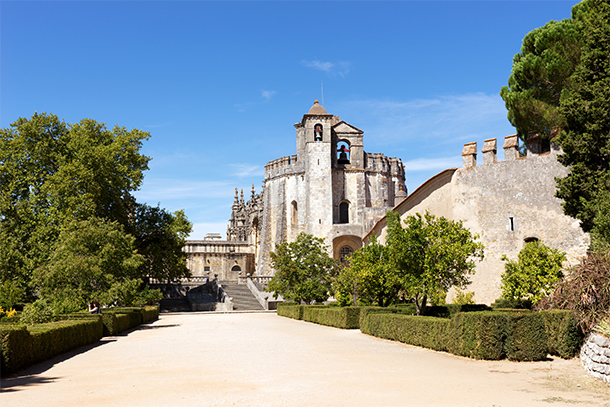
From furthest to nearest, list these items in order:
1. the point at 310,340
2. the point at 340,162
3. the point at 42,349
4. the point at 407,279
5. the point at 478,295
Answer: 1. the point at 340,162
2. the point at 478,295
3. the point at 407,279
4. the point at 310,340
5. the point at 42,349

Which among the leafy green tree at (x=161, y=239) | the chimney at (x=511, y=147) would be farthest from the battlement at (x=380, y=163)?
the chimney at (x=511, y=147)

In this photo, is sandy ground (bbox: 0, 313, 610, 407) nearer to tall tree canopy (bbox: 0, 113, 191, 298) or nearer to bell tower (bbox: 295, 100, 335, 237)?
tall tree canopy (bbox: 0, 113, 191, 298)

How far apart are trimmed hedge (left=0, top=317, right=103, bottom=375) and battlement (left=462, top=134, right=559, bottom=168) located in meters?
20.1

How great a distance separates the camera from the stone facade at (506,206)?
82.2 feet

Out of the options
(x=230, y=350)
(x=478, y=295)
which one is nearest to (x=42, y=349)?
(x=230, y=350)

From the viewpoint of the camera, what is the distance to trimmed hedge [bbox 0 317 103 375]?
1115 centimetres

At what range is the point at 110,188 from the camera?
1534 inches

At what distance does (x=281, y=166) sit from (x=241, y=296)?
1860 cm

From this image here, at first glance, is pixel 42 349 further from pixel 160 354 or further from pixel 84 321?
pixel 84 321

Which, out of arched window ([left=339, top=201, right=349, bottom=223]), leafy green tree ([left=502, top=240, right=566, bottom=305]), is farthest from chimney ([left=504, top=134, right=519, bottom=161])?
arched window ([left=339, top=201, right=349, bottom=223])

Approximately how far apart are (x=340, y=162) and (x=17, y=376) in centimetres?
5114

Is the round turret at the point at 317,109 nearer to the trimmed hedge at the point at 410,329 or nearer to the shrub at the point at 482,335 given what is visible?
the trimmed hedge at the point at 410,329

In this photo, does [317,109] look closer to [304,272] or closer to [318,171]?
[318,171]

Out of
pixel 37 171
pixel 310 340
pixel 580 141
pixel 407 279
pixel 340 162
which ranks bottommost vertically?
pixel 310 340
